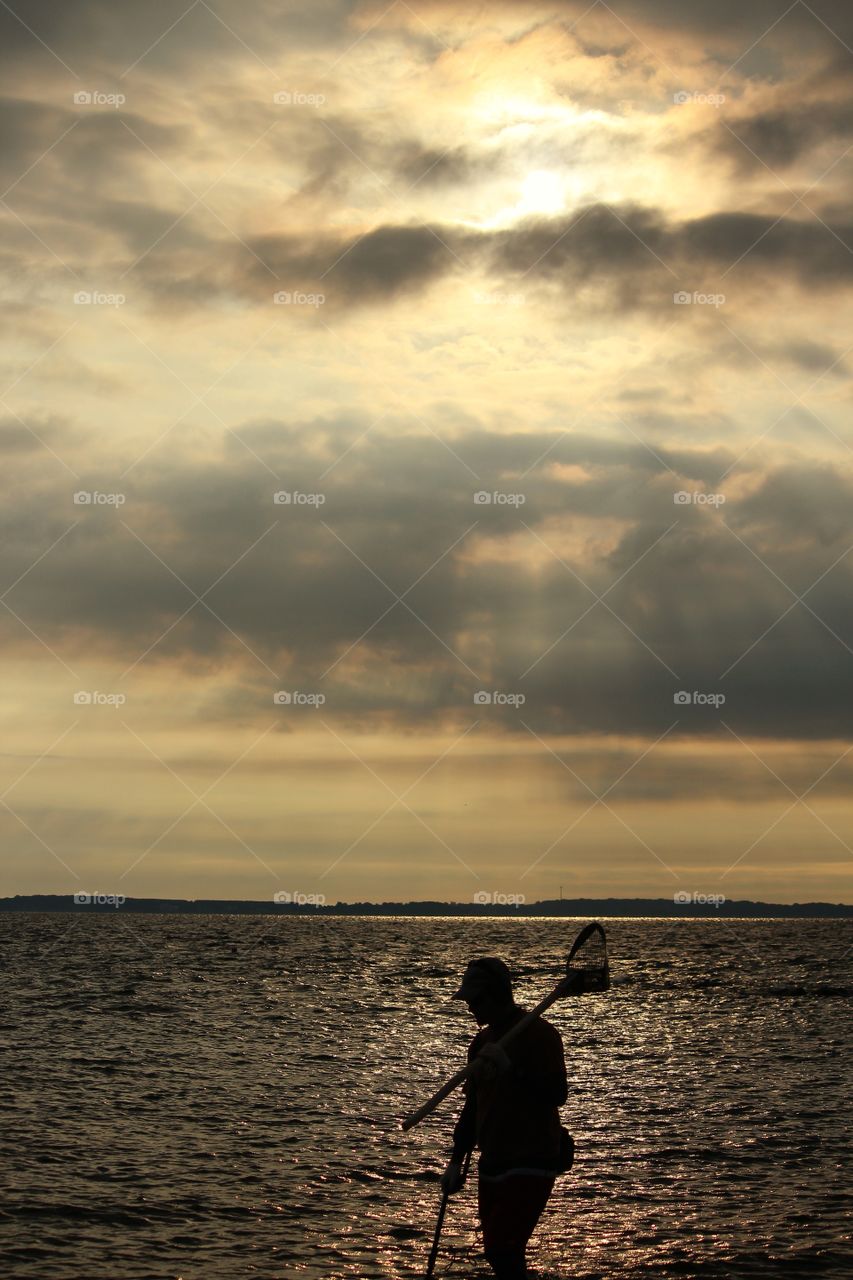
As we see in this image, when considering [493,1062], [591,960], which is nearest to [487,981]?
[493,1062]

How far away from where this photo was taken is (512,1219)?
9.15 metres

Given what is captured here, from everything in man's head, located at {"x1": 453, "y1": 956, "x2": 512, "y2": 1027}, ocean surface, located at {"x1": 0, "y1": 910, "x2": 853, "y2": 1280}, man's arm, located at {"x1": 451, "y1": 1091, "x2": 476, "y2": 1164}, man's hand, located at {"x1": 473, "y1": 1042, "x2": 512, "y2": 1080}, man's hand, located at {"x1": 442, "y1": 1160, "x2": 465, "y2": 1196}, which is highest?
man's head, located at {"x1": 453, "y1": 956, "x2": 512, "y2": 1027}

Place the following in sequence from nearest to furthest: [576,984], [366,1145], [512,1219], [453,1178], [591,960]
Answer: [512,1219] → [453,1178] → [576,984] → [591,960] → [366,1145]

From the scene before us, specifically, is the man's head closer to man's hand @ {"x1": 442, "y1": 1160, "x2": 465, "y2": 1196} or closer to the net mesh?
the net mesh

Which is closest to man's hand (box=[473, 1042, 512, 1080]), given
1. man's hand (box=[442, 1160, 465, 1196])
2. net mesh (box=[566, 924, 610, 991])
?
man's hand (box=[442, 1160, 465, 1196])

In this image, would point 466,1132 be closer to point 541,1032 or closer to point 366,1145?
point 541,1032

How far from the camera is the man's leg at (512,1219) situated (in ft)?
30.0

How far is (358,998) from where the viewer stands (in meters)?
53.0

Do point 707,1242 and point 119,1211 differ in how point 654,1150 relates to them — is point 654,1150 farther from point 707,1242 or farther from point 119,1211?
point 119,1211

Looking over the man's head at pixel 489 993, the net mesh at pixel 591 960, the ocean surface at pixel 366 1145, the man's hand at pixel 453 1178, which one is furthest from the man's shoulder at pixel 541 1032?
the ocean surface at pixel 366 1145

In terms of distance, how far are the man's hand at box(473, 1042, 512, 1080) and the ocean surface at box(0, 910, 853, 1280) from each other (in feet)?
17.7

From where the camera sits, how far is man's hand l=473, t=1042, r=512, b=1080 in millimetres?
8852

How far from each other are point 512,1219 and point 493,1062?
1215mm

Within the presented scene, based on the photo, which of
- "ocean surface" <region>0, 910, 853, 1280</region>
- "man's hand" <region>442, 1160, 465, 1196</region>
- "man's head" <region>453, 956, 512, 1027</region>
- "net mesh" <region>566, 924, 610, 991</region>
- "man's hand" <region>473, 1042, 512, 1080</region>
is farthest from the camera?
"ocean surface" <region>0, 910, 853, 1280</region>
